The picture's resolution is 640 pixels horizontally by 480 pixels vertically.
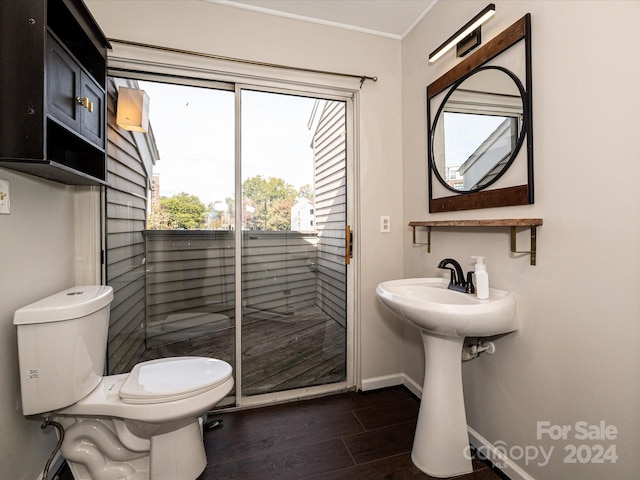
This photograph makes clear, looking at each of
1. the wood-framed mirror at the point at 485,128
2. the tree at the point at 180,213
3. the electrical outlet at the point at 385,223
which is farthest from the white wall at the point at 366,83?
the tree at the point at 180,213

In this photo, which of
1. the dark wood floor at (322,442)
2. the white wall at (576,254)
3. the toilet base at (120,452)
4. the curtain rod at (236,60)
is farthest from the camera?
the curtain rod at (236,60)

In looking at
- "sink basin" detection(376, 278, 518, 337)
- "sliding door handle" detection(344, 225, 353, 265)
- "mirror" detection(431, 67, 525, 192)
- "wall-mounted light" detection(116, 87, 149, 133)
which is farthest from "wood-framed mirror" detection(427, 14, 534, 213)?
"wall-mounted light" detection(116, 87, 149, 133)

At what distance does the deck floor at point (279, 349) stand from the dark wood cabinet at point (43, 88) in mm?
1184

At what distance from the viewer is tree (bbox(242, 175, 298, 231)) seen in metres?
2.15

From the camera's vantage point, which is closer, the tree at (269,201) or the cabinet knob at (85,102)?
the cabinet knob at (85,102)

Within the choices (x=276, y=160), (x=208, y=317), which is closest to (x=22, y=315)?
(x=208, y=317)

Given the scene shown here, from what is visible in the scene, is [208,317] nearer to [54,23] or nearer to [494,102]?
[54,23]

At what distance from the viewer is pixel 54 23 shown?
4.77ft

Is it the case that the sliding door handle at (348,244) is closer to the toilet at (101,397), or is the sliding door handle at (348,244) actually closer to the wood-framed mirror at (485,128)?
the wood-framed mirror at (485,128)

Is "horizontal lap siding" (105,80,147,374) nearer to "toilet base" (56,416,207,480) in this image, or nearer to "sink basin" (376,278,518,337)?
"toilet base" (56,416,207,480)

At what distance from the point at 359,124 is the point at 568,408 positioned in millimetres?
1915

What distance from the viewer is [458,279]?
66.7 inches

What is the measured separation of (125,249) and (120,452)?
1092 millimetres

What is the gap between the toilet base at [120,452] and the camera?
1412 mm
